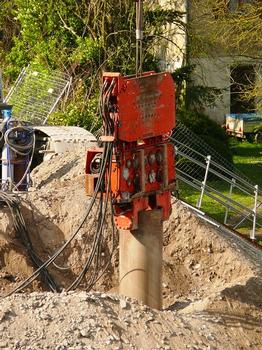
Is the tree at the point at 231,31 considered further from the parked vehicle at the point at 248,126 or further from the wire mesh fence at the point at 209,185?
the parked vehicle at the point at 248,126

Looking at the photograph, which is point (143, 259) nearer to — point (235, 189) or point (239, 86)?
point (235, 189)

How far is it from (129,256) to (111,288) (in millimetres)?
2611

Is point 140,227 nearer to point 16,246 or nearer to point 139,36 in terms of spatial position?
point 139,36

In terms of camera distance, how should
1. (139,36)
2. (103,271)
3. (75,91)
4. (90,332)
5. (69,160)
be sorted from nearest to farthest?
(90,332)
(139,36)
(103,271)
(69,160)
(75,91)

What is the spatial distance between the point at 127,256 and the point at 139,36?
2.11 metres

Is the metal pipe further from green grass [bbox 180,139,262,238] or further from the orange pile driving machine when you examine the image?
green grass [bbox 180,139,262,238]

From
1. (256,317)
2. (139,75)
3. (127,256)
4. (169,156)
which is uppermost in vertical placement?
(139,75)

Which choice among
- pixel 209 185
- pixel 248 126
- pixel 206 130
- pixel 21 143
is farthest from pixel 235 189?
pixel 248 126

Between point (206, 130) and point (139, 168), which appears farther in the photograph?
point (206, 130)

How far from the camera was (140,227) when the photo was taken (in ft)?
31.0

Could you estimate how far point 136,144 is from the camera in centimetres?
921

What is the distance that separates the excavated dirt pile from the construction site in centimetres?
1

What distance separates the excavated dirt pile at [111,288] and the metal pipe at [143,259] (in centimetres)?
37

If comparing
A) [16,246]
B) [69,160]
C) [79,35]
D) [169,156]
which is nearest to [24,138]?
[69,160]
